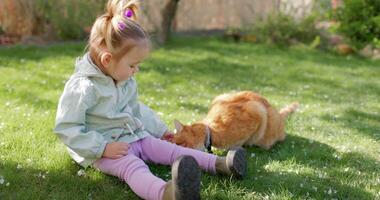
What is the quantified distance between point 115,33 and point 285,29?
907 centimetres

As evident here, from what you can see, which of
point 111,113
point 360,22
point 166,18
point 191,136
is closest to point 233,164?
point 191,136

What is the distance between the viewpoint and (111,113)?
3.74 metres

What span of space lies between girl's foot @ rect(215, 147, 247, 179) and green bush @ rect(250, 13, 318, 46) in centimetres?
870

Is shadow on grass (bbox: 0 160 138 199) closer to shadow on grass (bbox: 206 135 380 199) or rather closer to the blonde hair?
shadow on grass (bbox: 206 135 380 199)

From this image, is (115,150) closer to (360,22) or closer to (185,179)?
(185,179)

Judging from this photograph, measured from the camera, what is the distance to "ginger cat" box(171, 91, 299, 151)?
410cm

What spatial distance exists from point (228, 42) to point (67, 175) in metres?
9.16

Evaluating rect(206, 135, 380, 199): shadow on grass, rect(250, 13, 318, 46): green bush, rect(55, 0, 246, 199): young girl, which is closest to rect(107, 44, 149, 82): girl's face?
rect(55, 0, 246, 199): young girl

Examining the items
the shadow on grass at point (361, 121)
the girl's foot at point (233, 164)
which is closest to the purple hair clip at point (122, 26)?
the girl's foot at point (233, 164)

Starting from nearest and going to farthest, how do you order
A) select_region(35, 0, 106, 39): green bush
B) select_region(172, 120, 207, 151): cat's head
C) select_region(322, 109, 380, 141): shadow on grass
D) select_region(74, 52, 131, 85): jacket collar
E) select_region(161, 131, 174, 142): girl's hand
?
select_region(74, 52, 131, 85): jacket collar, select_region(172, 120, 207, 151): cat's head, select_region(161, 131, 174, 142): girl's hand, select_region(322, 109, 380, 141): shadow on grass, select_region(35, 0, 106, 39): green bush

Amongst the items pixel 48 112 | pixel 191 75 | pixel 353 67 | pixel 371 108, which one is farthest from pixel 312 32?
pixel 48 112

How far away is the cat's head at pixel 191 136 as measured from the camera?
4.04 meters

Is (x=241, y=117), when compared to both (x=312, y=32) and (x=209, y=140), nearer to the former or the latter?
(x=209, y=140)

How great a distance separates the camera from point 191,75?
839 centimetres
